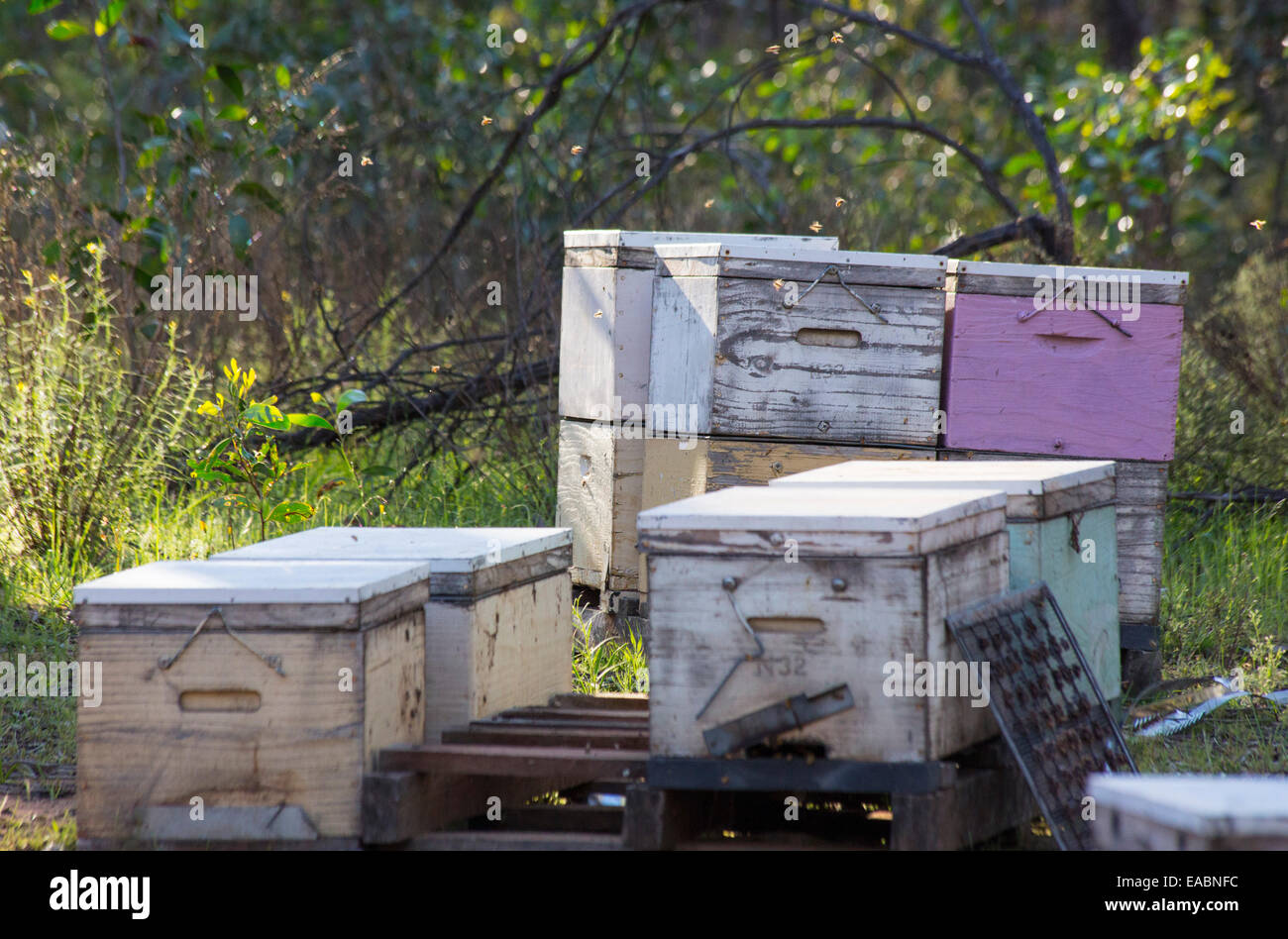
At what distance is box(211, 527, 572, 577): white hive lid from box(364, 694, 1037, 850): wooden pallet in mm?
384

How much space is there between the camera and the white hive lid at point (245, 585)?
2.68m

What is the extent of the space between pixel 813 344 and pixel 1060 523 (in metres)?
1.06

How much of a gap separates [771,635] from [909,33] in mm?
4609

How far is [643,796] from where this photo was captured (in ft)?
8.67

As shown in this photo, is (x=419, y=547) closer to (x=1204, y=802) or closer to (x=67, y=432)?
(x=1204, y=802)

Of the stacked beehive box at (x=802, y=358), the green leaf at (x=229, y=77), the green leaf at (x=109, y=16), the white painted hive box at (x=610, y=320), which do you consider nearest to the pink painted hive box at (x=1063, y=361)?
the stacked beehive box at (x=802, y=358)

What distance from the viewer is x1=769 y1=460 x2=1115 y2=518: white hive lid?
3.12m

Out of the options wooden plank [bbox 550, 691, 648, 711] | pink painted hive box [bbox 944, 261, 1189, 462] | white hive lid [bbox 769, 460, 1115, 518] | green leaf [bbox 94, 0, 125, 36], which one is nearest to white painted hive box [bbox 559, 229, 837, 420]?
pink painted hive box [bbox 944, 261, 1189, 462]

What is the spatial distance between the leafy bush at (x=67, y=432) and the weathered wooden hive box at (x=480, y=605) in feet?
6.04

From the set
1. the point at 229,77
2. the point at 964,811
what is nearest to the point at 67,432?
the point at 229,77

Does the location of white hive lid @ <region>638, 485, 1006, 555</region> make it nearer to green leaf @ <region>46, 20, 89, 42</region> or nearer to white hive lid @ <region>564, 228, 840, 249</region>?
white hive lid @ <region>564, 228, 840, 249</region>

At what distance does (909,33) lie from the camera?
6.45 meters

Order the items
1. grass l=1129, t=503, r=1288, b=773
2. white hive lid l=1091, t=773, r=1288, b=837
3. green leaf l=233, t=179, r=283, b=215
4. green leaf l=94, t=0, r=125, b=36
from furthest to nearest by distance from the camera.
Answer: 1. green leaf l=233, t=179, r=283, b=215
2. green leaf l=94, t=0, r=125, b=36
3. grass l=1129, t=503, r=1288, b=773
4. white hive lid l=1091, t=773, r=1288, b=837

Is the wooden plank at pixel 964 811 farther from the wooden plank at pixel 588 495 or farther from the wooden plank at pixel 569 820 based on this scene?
the wooden plank at pixel 588 495
